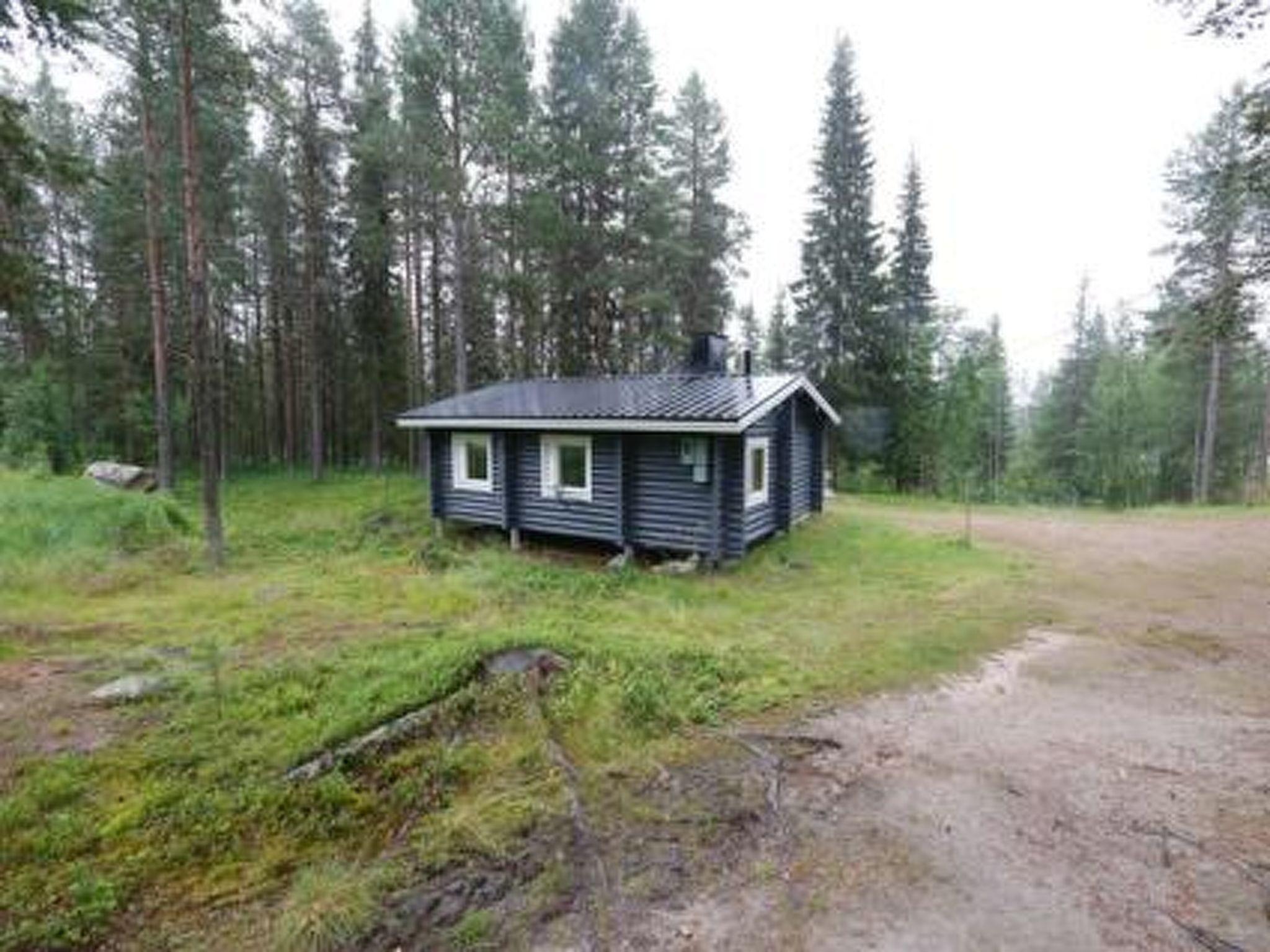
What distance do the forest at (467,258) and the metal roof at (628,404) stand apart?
12.1ft

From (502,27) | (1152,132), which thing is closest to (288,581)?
(502,27)

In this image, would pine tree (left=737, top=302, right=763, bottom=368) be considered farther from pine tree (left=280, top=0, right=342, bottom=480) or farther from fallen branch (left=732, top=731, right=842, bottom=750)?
fallen branch (left=732, top=731, right=842, bottom=750)

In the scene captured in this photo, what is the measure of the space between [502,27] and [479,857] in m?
17.9

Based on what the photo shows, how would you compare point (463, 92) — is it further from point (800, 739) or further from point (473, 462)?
point (800, 739)

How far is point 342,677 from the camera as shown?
17.7 feet

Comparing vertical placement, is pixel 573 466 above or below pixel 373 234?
below

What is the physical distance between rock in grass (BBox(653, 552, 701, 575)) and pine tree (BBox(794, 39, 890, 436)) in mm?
13931

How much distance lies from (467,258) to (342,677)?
49.7ft

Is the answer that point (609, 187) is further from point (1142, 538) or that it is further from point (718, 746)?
point (718, 746)

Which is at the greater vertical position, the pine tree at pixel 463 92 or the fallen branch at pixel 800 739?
the pine tree at pixel 463 92

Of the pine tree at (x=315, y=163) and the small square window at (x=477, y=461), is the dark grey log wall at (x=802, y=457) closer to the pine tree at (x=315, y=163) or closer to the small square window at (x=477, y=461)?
the small square window at (x=477, y=461)

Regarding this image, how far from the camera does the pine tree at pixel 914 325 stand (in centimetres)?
2352

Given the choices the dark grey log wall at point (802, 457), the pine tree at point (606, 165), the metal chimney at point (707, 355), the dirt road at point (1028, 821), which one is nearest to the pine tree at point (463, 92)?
the pine tree at point (606, 165)

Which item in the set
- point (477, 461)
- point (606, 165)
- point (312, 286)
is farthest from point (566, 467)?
point (312, 286)
